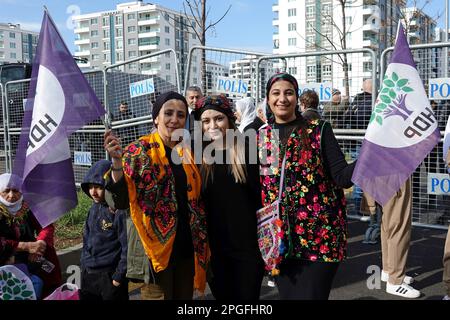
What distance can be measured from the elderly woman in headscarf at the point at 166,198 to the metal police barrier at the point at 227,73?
393cm

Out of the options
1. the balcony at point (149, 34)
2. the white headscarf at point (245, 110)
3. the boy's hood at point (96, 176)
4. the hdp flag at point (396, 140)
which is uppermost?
the balcony at point (149, 34)

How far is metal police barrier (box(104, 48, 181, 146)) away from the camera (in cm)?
726

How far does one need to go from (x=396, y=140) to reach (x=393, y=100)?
241 millimetres

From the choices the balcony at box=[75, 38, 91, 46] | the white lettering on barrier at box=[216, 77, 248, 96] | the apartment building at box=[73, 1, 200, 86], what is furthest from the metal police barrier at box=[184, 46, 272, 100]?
the balcony at box=[75, 38, 91, 46]

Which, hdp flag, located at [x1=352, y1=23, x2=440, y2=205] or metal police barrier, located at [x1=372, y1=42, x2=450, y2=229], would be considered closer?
hdp flag, located at [x1=352, y1=23, x2=440, y2=205]

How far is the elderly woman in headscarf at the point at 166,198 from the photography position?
8.91ft

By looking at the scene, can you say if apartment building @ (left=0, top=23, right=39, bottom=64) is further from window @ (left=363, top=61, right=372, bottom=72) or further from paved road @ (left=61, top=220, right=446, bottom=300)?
paved road @ (left=61, top=220, right=446, bottom=300)

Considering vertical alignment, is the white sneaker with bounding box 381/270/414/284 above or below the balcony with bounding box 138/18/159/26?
below

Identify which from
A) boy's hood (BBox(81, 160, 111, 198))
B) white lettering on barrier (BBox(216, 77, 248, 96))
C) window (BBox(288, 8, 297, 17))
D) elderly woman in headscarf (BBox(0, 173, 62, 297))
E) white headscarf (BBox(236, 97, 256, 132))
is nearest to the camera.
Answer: boy's hood (BBox(81, 160, 111, 198))

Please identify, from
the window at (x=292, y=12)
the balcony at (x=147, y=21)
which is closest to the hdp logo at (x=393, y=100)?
the window at (x=292, y=12)

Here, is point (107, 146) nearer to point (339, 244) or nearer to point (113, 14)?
point (339, 244)

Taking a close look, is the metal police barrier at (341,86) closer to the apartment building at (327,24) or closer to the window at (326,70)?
the window at (326,70)

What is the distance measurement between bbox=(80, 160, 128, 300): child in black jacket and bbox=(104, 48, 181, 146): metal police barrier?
3.37 metres

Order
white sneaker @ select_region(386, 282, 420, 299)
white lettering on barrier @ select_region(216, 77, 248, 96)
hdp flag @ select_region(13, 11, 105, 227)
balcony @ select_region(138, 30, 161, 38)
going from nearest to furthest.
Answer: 1. hdp flag @ select_region(13, 11, 105, 227)
2. white sneaker @ select_region(386, 282, 420, 299)
3. white lettering on barrier @ select_region(216, 77, 248, 96)
4. balcony @ select_region(138, 30, 161, 38)
